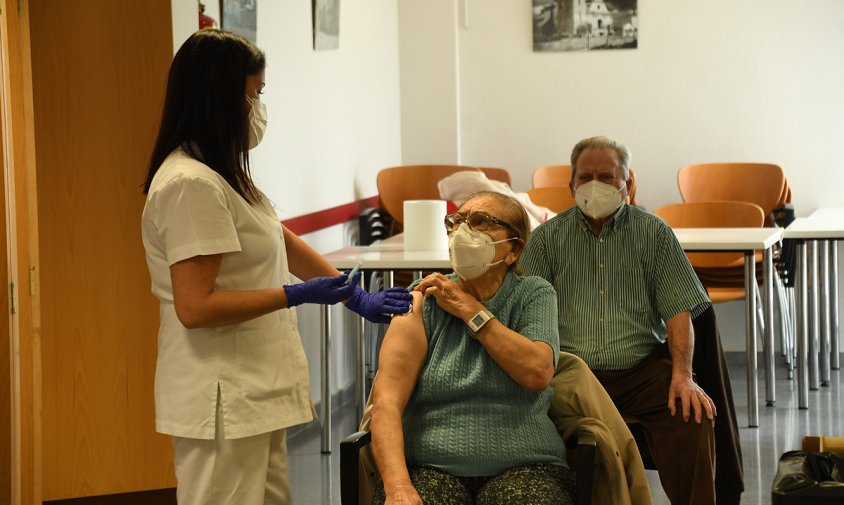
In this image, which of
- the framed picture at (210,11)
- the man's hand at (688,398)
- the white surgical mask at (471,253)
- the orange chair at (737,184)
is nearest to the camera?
the white surgical mask at (471,253)

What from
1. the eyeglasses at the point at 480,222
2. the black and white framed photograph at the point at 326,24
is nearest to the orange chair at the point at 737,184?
the black and white framed photograph at the point at 326,24

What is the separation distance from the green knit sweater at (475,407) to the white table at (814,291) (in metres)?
2.71

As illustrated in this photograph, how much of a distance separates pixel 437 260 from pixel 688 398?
4.50ft

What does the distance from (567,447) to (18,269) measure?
1.42 metres

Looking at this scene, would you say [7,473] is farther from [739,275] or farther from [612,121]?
[612,121]

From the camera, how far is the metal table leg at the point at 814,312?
5172mm

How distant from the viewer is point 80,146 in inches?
128

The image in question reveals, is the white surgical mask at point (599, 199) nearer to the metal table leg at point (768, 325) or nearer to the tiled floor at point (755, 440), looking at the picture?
the tiled floor at point (755, 440)

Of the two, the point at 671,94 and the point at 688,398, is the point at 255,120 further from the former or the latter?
the point at 671,94

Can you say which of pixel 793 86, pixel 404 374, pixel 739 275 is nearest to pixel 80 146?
pixel 404 374

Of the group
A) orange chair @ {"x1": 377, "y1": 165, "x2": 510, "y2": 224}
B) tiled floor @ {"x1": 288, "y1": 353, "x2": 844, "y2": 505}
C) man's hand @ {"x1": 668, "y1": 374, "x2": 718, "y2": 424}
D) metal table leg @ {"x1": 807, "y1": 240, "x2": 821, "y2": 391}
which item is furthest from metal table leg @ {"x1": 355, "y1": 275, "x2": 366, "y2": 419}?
metal table leg @ {"x1": 807, "y1": 240, "x2": 821, "y2": 391}

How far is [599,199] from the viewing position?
3.10 meters

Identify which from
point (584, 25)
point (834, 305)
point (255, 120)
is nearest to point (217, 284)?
point (255, 120)

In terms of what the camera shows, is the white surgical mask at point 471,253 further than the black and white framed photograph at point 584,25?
No
